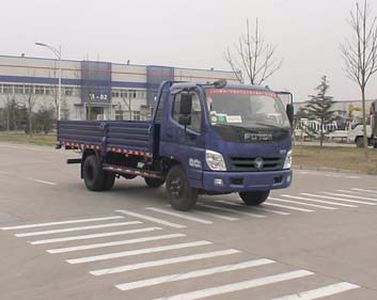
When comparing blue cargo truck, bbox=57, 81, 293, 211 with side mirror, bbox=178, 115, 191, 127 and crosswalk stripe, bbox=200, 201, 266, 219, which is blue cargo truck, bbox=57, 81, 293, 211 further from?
crosswalk stripe, bbox=200, 201, 266, 219

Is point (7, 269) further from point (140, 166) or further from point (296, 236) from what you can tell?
point (140, 166)

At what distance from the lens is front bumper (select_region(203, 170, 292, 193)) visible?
1073 cm

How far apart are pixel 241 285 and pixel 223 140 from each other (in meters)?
4.66

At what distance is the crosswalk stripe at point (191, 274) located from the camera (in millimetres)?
6297

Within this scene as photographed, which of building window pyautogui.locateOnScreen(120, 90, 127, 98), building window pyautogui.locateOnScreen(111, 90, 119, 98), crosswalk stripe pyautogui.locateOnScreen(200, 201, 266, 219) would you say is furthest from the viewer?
building window pyautogui.locateOnScreen(120, 90, 127, 98)

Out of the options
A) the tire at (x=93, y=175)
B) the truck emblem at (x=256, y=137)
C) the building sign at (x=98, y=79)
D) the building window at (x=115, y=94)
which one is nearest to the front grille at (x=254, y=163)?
the truck emblem at (x=256, y=137)

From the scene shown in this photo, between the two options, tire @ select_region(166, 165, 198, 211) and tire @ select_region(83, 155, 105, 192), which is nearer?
tire @ select_region(166, 165, 198, 211)

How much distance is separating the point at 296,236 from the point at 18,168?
14.1 metres

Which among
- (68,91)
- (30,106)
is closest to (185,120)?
(30,106)

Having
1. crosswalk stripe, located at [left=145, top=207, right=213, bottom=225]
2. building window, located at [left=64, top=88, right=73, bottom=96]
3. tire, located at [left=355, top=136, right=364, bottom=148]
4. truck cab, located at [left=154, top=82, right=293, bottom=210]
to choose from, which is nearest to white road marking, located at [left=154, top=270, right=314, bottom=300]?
crosswalk stripe, located at [left=145, top=207, right=213, bottom=225]

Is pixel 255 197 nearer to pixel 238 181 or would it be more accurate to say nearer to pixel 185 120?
pixel 238 181

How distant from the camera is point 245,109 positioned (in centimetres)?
1129

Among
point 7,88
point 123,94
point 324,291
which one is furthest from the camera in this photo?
point 123,94

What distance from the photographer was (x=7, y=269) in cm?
697
